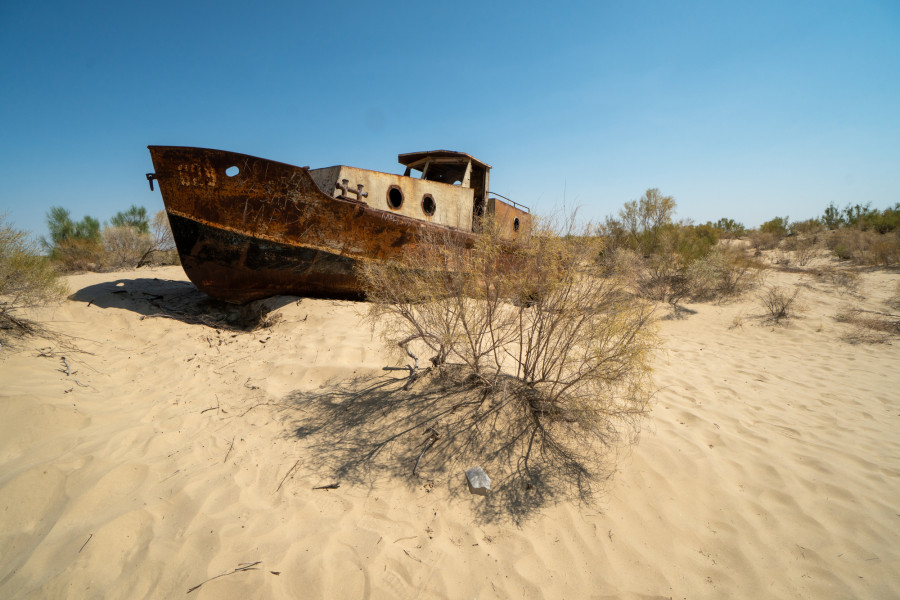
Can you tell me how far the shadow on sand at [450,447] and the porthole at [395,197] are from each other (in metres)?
4.35

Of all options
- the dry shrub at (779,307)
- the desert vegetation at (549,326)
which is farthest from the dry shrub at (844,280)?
the desert vegetation at (549,326)

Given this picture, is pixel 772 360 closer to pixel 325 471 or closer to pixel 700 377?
pixel 700 377

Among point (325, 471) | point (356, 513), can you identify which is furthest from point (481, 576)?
point (325, 471)

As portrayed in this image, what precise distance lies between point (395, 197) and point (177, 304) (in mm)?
4606

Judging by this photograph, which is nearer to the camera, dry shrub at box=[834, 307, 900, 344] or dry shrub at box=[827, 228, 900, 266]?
dry shrub at box=[834, 307, 900, 344]

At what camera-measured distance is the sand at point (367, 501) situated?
75.6 inches

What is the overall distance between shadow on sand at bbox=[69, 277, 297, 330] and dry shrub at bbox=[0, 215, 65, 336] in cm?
70

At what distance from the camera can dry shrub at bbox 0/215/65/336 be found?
15.3 ft

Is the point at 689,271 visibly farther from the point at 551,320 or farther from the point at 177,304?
the point at 177,304

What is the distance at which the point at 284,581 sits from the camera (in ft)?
6.15

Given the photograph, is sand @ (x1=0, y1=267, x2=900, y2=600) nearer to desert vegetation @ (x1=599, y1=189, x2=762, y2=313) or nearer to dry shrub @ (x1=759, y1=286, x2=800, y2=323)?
dry shrub @ (x1=759, y1=286, x2=800, y2=323)

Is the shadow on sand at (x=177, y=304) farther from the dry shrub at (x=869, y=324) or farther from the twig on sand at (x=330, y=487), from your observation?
the dry shrub at (x=869, y=324)

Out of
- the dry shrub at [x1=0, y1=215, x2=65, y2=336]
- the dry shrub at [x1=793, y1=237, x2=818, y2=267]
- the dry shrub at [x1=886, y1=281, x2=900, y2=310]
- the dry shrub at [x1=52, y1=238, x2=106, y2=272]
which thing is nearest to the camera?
the dry shrub at [x1=0, y1=215, x2=65, y2=336]

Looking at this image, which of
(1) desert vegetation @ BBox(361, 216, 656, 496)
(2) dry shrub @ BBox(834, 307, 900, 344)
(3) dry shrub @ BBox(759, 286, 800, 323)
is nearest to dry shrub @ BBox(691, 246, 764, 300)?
(3) dry shrub @ BBox(759, 286, 800, 323)
